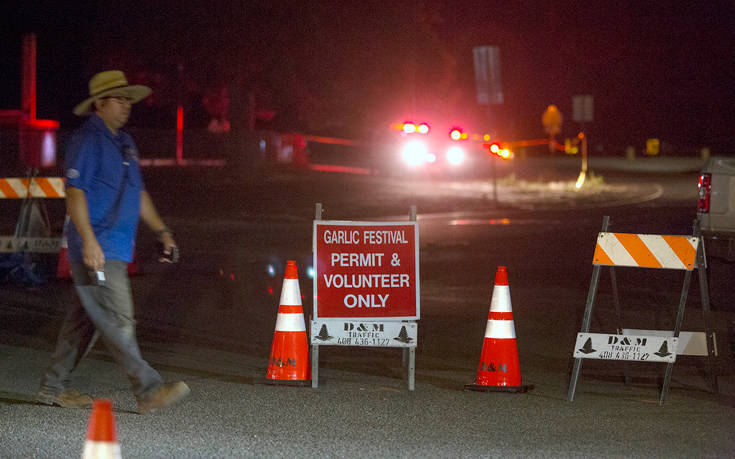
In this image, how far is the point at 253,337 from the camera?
34.8ft

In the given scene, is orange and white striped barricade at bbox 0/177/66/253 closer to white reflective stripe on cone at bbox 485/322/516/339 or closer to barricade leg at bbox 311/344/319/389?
barricade leg at bbox 311/344/319/389

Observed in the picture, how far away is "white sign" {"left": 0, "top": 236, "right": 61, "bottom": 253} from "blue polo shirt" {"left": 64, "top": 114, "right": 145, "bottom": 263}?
6401mm

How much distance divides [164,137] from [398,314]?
33.3m

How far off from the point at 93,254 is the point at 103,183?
49cm

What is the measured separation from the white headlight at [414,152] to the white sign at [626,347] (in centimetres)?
2090

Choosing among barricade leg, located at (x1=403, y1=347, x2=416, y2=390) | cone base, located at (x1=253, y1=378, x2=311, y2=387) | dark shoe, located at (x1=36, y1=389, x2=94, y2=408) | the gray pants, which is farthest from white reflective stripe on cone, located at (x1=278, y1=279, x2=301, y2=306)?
dark shoe, located at (x1=36, y1=389, x2=94, y2=408)

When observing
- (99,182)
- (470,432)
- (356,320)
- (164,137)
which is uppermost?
(164,137)

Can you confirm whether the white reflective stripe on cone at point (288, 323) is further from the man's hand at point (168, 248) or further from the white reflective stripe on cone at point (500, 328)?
the white reflective stripe on cone at point (500, 328)

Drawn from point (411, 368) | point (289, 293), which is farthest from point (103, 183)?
point (411, 368)

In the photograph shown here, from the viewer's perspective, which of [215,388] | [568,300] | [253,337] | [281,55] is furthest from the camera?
[281,55]

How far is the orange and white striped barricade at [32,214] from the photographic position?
1338cm

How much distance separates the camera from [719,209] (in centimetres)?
1273

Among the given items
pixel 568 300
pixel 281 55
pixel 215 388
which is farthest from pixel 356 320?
pixel 281 55

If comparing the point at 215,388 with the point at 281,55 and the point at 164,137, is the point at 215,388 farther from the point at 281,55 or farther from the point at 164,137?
the point at 164,137
